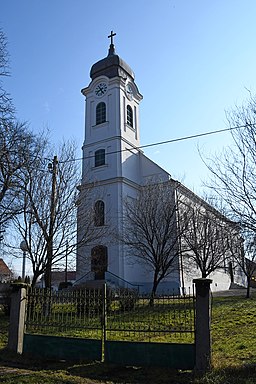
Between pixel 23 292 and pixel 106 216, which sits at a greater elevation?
pixel 106 216

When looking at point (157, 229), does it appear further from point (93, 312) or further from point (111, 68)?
point (111, 68)

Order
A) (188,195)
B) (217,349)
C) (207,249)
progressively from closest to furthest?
(217,349) → (207,249) → (188,195)

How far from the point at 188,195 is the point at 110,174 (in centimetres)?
656

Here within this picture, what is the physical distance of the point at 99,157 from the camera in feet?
99.4

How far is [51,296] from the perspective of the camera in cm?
952

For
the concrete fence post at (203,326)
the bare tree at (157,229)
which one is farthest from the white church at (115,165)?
the concrete fence post at (203,326)

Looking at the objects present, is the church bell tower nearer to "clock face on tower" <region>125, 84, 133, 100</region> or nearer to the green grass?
"clock face on tower" <region>125, 84, 133, 100</region>

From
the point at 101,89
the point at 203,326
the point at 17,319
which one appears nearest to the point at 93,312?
the point at 17,319

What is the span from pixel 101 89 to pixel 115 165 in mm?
7665

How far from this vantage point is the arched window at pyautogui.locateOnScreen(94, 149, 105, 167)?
30061 mm

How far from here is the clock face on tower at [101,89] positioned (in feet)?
105

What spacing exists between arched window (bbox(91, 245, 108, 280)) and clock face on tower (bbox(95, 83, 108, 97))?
43.9 ft

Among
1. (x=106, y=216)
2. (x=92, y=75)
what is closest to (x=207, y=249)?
(x=106, y=216)

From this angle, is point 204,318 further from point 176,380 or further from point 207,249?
point 207,249
